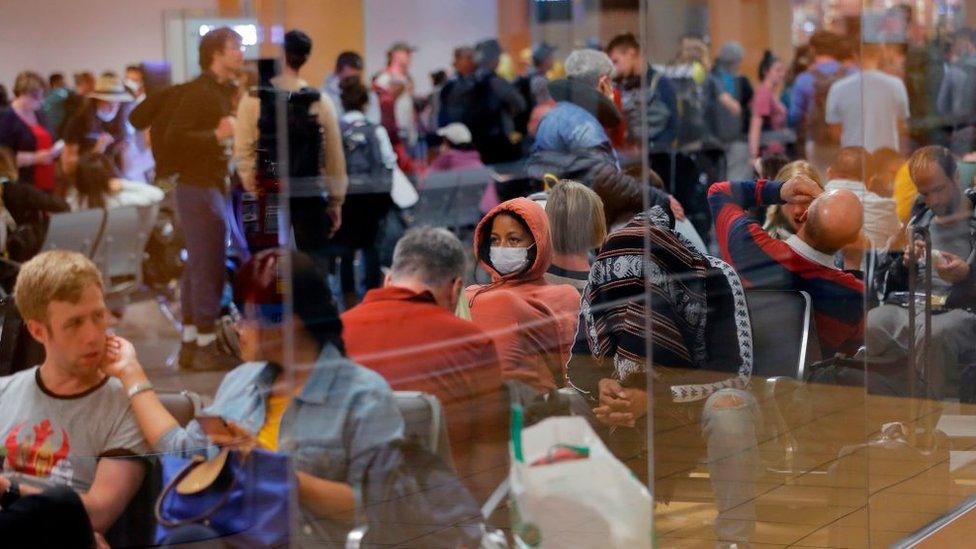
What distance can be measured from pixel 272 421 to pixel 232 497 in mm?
438

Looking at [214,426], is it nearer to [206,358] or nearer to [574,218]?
[574,218]

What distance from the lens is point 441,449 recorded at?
261 cm

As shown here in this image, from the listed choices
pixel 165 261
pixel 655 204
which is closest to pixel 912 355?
pixel 655 204

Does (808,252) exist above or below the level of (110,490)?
above

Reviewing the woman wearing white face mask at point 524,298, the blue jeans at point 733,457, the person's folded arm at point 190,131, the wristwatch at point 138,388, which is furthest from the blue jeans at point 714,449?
the person's folded arm at point 190,131

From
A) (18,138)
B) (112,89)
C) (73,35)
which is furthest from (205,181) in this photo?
(18,138)

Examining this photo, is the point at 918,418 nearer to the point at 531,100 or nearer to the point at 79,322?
the point at 531,100

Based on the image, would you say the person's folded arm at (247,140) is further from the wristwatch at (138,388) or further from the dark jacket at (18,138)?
the dark jacket at (18,138)

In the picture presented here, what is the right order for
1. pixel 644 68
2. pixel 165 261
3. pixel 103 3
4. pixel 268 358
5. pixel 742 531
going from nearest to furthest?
pixel 268 358 < pixel 644 68 < pixel 742 531 < pixel 103 3 < pixel 165 261

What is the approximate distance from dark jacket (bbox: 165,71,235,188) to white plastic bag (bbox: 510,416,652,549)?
62.5 inches

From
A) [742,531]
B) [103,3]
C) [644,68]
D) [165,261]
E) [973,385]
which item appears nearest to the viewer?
[644,68]

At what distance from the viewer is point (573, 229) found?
2.85 metres

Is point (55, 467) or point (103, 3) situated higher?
point (103, 3)

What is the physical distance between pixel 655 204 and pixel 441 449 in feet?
2.35
